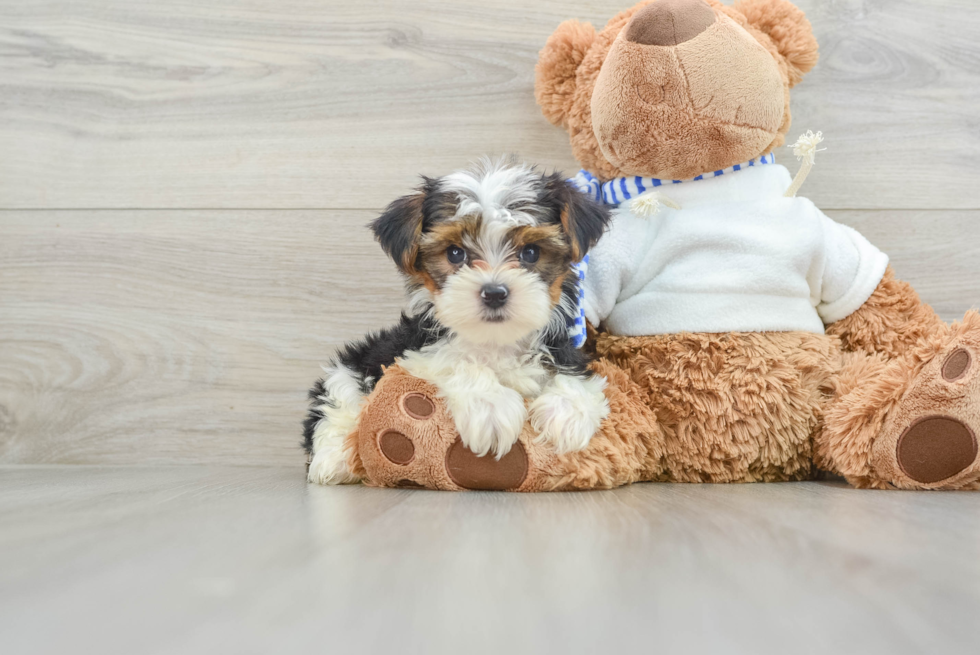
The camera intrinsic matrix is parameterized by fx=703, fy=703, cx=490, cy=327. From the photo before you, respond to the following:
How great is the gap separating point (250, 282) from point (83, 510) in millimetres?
838

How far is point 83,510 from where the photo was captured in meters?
0.89

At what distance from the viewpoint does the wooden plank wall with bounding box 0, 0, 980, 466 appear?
1.62 metres

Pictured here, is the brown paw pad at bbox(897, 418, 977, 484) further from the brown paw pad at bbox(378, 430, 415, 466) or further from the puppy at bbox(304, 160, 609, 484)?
the brown paw pad at bbox(378, 430, 415, 466)

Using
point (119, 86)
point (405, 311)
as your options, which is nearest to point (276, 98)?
point (119, 86)

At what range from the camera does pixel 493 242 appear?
1095mm

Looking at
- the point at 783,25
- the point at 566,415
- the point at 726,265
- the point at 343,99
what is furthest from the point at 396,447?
the point at 783,25

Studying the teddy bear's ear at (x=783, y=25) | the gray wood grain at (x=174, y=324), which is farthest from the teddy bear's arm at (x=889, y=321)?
the gray wood grain at (x=174, y=324)

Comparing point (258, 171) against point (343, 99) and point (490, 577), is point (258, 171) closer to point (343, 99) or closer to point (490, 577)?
point (343, 99)

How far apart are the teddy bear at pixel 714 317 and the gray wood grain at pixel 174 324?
1.71 feet

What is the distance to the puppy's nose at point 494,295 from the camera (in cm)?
103

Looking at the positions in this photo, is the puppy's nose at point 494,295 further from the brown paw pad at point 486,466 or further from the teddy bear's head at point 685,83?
the teddy bear's head at point 685,83

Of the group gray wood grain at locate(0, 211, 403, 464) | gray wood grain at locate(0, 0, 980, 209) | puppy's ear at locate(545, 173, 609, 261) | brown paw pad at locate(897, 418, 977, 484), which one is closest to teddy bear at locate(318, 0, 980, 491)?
brown paw pad at locate(897, 418, 977, 484)

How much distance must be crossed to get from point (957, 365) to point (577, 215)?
62 centimetres

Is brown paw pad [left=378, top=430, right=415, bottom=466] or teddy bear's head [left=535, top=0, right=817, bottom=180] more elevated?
teddy bear's head [left=535, top=0, right=817, bottom=180]
